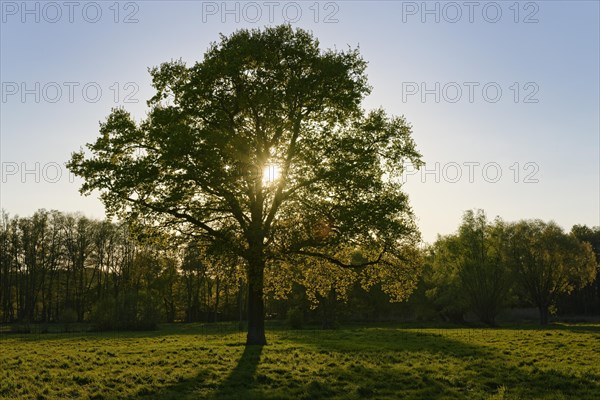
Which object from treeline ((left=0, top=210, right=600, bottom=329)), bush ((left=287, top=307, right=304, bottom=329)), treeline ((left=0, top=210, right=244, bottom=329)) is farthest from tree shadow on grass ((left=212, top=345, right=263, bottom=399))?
treeline ((left=0, top=210, right=244, bottom=329))

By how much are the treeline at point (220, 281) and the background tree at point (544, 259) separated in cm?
16

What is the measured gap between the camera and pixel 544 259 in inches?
3125

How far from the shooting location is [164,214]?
98.7 feet

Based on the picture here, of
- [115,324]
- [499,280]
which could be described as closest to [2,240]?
[115,324]

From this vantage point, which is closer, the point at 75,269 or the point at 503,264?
the point at 503,264

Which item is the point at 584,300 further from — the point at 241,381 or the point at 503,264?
the point at 241,381

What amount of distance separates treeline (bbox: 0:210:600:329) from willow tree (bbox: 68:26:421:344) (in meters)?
34.9

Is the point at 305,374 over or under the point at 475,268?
under

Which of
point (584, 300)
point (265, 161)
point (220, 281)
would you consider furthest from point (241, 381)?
point (584, 300)

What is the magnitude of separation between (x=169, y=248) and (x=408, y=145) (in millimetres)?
16702

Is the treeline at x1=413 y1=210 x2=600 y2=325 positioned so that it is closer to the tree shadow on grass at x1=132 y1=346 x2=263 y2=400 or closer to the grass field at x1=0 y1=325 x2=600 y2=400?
the grass field at x1=0 y1=325 x2=600 y2=400

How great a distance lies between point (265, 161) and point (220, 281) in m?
43.2

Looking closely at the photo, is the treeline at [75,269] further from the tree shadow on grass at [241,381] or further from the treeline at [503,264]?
the tree shadow on grass at [241,381]

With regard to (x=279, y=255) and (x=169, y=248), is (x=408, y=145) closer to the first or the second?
(x=279, y=255)
